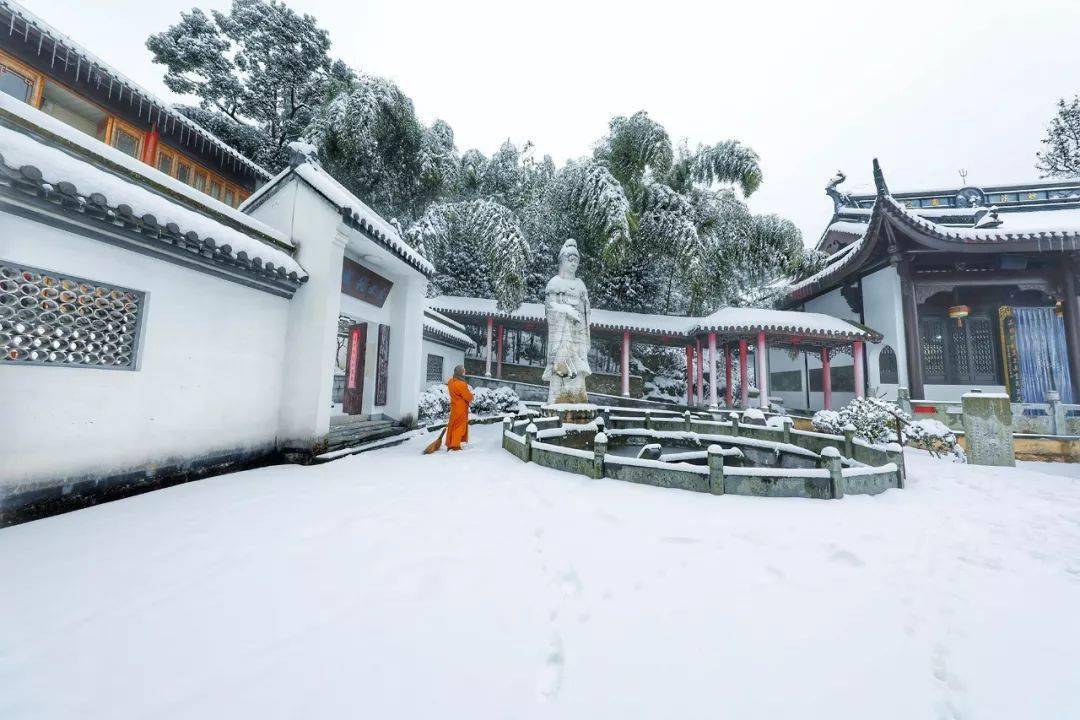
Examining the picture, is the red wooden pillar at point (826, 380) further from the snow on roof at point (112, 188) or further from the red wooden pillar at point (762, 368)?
the snow on roof at point (112, 188)

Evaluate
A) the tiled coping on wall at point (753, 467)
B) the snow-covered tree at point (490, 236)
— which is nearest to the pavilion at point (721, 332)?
the snow-covered tree at point (490, 236)

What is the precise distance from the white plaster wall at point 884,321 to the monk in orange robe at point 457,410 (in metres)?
11.6

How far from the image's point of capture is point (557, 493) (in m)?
4.18

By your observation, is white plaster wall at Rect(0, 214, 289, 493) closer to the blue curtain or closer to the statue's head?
the statue's head

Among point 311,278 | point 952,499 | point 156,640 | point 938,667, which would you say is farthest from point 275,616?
point 952,499

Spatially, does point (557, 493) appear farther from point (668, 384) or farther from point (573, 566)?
point (668, 384)

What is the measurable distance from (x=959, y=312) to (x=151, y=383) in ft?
53.8

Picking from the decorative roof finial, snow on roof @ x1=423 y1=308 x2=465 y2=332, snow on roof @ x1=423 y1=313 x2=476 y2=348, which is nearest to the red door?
snow on roof @ x1=423 y1=313 x2=476 y2=348

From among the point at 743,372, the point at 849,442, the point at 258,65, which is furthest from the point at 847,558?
the point at 258,65

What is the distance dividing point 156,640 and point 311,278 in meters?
5.02

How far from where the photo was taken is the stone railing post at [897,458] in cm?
450

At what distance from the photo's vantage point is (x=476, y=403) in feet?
40.7

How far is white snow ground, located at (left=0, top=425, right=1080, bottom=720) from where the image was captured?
1.56 m

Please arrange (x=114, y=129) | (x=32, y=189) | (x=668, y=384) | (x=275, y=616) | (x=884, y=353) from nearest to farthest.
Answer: (x=275, y=616)
(x=32, y=189)
(x=114, y=129)
(x=884, y=353)
(x=668, y=384)
